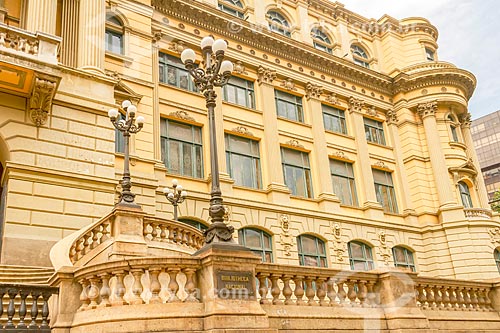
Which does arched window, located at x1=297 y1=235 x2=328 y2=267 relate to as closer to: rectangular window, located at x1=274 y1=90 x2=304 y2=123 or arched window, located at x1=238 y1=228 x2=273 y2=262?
arched window, located at x1=238 y1=228 x2=273 y2=262

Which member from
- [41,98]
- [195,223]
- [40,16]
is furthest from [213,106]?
[195,223]

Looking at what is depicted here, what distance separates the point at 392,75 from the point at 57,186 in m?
24.4

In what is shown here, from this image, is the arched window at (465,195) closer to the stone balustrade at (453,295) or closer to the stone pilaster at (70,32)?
the stone balustrade at (453,295)

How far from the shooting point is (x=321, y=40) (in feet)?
104

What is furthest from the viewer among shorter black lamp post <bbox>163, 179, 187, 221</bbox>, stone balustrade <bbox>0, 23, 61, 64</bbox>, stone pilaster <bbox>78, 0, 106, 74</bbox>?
shorter black lamp post <bbox>163, 179, 187, 221</bbox>

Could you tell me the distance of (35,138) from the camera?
14.6 meters

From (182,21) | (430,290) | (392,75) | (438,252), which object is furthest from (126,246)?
(392,75)

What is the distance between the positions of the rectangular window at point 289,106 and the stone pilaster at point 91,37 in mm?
11691

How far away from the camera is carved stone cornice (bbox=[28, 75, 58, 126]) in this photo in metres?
14.3

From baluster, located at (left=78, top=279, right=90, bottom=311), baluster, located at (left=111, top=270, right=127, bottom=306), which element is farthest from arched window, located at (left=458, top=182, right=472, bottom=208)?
baluster, located at (left=78, top=279, right=90, bottom=311)

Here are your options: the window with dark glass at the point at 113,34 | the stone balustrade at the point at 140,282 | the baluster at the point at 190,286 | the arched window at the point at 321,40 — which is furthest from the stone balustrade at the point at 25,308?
the arched window at the point at 321,40

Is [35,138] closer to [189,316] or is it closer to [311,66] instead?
[189,316]

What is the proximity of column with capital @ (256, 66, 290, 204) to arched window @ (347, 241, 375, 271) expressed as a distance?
4.79 metres

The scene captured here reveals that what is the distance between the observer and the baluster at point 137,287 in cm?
825
